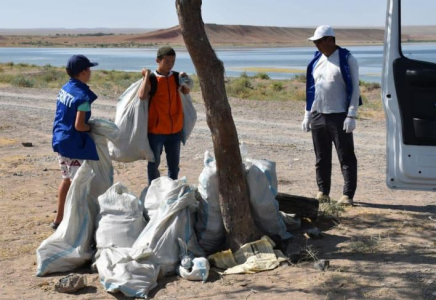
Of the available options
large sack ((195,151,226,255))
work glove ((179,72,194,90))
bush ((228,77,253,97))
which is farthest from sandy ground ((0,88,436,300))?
bush ((228,77,253,97))

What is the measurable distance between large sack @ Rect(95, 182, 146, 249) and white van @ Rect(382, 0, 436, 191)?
6.77ft

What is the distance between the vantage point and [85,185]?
19.6 feet

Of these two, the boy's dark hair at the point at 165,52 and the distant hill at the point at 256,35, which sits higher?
the distant hill at the point at 256,35

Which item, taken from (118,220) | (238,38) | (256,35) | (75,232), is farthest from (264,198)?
(256,35)

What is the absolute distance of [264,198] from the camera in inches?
235

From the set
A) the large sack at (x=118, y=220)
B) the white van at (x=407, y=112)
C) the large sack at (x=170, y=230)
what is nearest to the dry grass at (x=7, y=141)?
the large sack at (x=118, y=220)

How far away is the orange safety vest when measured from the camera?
668 centimetres

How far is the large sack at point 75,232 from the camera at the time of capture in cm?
564

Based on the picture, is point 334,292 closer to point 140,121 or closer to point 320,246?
point 320,246

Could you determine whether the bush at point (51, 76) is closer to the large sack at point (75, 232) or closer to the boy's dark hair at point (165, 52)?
the boy's dark hair at point (165, 52)

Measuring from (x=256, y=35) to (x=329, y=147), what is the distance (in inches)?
5722

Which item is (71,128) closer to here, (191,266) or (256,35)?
(191,266)

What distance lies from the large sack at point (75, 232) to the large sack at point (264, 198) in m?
1.34

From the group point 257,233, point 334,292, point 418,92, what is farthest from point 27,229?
point 418,92
